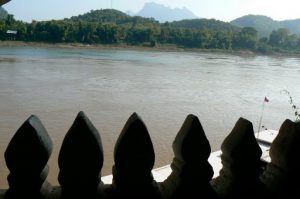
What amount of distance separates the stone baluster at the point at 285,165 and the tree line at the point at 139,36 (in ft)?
300

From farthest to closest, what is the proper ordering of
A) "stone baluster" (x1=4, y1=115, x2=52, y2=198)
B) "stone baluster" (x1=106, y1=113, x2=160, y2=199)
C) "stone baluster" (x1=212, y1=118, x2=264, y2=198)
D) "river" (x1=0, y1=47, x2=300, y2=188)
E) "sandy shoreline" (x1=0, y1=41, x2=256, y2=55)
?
"sandy shoreline" (x1=0, y1=41, x2=256, y2=55), "river" (x1=0, y1=47, x2=300, y2=188), "stone baluster" (x1=212, y1=118, x2=264, y2=198), "stone baluster" (x1=106, y1=113, x2=160, y2=199), "stone baluster" (x1=4, y1=115, x2=52, y2=198)

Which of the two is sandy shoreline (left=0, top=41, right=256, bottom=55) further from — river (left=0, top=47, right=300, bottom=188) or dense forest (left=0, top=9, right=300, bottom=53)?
river (left=0, top=47, right=300, bottom=188)

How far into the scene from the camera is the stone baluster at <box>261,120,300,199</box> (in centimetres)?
151

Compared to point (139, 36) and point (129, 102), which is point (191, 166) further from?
point (139, 36)

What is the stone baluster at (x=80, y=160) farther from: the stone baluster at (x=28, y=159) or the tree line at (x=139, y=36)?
the tree line at (x=139, y=36)

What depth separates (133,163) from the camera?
1368mm

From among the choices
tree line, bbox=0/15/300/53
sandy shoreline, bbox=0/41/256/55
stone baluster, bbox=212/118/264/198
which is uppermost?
tree line, bbox=0/15/300/53

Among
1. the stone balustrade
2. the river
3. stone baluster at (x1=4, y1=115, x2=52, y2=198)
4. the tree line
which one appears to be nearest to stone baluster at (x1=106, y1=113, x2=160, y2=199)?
the stone balustrade

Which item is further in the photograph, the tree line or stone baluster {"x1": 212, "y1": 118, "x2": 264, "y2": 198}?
the tree line

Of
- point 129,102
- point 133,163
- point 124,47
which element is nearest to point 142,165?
point 133,163

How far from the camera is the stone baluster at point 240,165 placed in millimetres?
1483

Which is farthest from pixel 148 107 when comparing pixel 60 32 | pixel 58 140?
pixel 60 32

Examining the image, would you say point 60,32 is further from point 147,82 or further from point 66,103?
point 66,103

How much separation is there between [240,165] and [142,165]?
1.34ft
